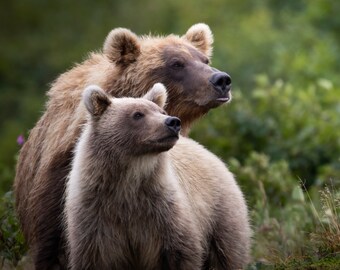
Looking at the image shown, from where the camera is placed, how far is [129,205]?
32.8 ft

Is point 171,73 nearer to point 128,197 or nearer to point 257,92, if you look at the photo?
point 128,197

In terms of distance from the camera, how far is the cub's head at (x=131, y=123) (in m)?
9.82

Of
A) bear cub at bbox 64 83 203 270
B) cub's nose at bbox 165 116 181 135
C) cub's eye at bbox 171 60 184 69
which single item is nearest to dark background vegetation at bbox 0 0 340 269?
bear cub at bbox 64 83 203 270

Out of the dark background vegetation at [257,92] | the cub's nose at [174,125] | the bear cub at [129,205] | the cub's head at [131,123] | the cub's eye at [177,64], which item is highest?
the cub's nose at [174,125]

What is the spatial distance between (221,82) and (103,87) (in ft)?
3.49

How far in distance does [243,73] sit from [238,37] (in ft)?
13.9

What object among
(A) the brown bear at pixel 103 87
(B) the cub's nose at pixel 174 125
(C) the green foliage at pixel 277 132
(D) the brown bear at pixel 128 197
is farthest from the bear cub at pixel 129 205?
(C) the green foliage at pixel 277 132

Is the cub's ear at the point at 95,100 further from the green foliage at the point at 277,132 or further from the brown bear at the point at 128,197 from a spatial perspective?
the green foliage at the point at 277,132

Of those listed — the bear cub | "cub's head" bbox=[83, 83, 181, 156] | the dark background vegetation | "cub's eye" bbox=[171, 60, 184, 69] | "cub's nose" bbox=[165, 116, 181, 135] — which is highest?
"cub's nose" bbox=[165, 116, 181, 135]

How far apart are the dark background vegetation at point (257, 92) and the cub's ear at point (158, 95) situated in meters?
1.54

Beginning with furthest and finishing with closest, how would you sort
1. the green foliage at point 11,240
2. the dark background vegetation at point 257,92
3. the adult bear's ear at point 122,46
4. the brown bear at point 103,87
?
the dark background vegetation at point 257,92 → the green foliage at point 11,240 → the adult bear's ear at point 122,46 → the brown bear at point 103,87

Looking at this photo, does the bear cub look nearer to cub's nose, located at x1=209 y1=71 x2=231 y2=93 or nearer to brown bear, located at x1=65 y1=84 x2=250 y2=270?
brown bear, located at x1=65 y1=84 x2=250 y2=270

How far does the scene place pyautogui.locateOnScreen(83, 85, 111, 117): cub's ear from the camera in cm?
1015

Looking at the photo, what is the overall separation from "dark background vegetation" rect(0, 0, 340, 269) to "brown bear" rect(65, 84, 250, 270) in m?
0.77
